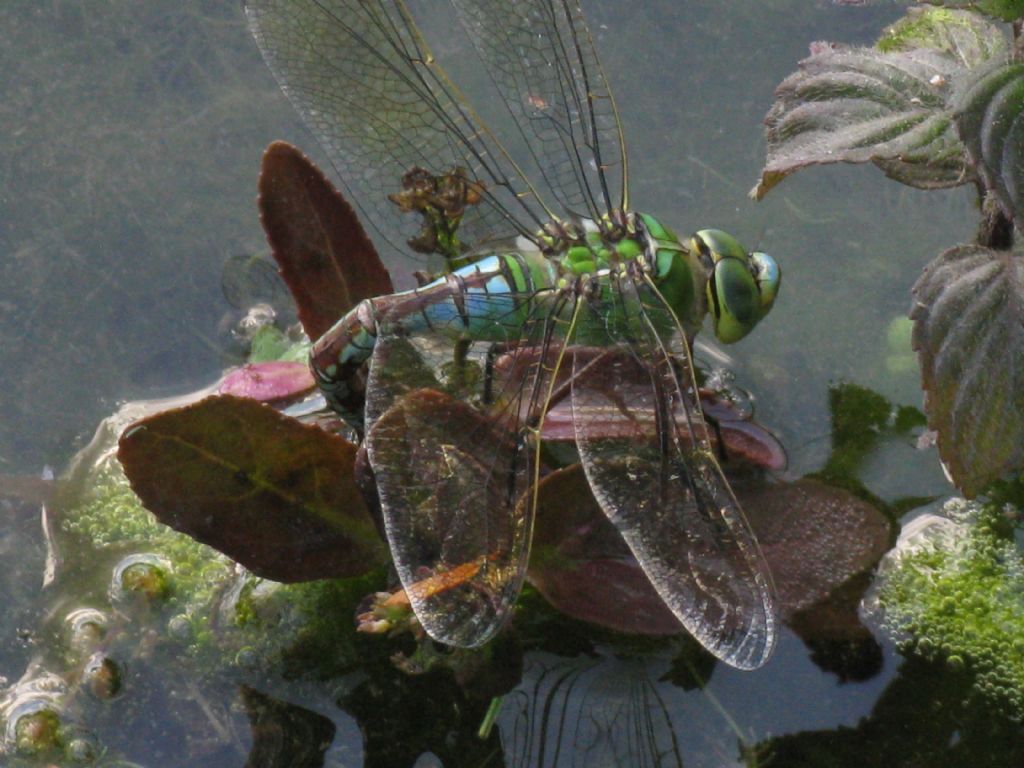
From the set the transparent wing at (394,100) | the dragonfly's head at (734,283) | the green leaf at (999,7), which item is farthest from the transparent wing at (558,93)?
the green leaf at (999,7)

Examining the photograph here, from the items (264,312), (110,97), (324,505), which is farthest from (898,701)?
(110,97)

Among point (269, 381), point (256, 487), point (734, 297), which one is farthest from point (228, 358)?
point (734, 297)

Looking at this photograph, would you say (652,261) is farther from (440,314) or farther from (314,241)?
(314,241)

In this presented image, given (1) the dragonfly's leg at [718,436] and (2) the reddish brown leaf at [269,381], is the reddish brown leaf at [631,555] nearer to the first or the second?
(1) the dragonfly's leg at [718,436]

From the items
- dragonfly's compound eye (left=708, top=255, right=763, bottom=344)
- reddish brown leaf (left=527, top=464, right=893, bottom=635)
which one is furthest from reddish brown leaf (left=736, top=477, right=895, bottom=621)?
dragonfly's compound eye (left=708, top=255, right=763, bottom=344)

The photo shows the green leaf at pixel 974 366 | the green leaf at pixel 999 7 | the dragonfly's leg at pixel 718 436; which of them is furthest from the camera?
the dragonfly's leg at pixel 718 436

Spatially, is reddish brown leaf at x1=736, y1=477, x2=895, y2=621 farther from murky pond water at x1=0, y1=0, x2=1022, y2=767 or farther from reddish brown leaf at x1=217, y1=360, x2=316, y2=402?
reddish brown leaf at x1=217, y1=360, x2=316, y2=402
